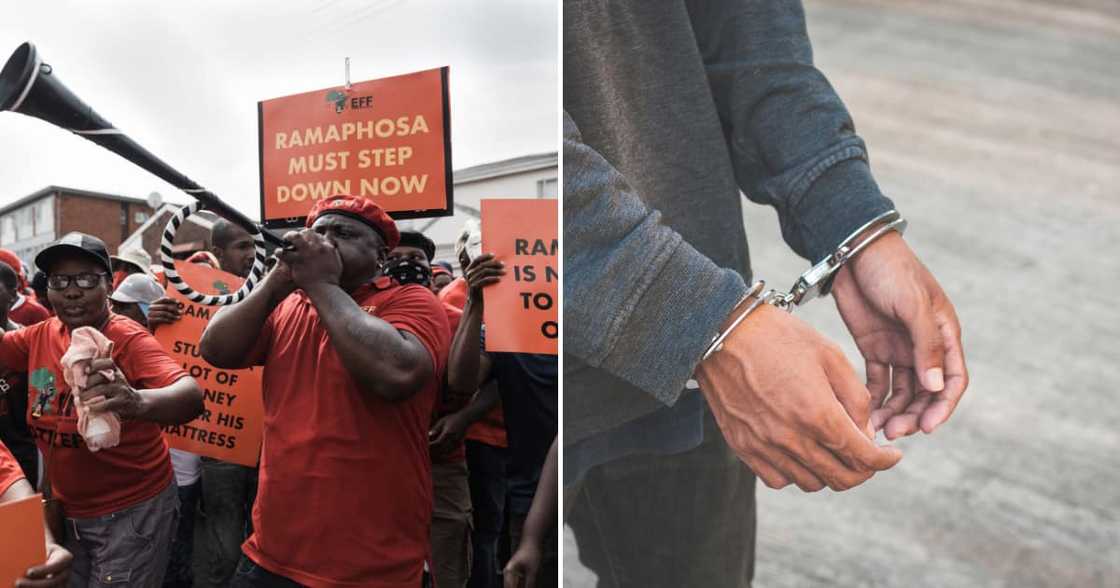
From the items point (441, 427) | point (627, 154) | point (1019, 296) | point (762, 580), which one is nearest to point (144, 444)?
point (441, 427)

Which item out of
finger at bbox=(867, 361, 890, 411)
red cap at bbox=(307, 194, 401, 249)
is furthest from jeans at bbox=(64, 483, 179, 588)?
finger at bbox=(867, 361, 890, 411)

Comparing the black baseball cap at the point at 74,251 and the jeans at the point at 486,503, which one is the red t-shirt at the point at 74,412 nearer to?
the black baseball cap at the point at 74,251

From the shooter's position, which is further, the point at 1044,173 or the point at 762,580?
the point at 1044,173

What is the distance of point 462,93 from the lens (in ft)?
6.14

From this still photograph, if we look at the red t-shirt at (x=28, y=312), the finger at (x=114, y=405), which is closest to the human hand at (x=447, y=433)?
the finger at (x=114, y=405)

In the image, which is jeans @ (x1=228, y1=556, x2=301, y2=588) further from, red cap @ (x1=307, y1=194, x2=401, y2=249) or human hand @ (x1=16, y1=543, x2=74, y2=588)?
red cap @ (x1=307, y1=194, x2=401, y2=249)

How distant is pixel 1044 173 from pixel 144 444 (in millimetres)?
2638

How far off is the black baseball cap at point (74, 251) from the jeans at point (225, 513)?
0.47 m

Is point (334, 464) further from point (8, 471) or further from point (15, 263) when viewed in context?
point (15, 263)

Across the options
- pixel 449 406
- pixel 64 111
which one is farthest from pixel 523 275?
pixel 64 111

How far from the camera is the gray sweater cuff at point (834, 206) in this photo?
1.73 m

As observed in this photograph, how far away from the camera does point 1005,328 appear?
2475mm

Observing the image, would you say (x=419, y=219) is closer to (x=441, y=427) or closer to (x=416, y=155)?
(x=416, y=155)

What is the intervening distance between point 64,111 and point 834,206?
1512 millimetres
